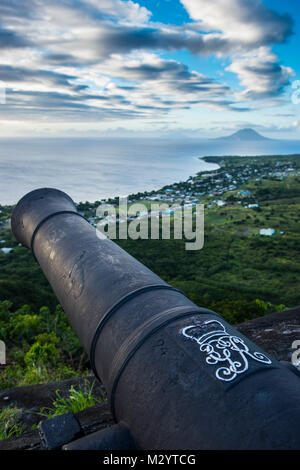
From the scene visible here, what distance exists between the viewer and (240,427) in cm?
155

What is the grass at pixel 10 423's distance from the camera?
3.40m

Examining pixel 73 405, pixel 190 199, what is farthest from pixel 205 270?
pixel 190 199

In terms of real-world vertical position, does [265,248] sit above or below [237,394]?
below

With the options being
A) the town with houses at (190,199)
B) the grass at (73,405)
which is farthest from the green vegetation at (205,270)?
the grass at (73,405)

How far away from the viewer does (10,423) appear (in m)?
3.60

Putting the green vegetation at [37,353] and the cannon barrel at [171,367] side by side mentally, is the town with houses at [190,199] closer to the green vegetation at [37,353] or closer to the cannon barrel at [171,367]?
the green vegetation at [37,353]

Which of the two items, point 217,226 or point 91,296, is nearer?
point 91,296

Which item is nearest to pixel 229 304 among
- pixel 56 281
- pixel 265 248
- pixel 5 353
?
pixel 5 353

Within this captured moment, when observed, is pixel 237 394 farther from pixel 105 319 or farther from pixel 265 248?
pixel 265 248

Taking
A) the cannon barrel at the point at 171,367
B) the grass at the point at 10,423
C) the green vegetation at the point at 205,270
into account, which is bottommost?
the green vegetation at the point at 205,270

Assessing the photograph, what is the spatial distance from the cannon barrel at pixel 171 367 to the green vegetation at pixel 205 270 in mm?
3125
